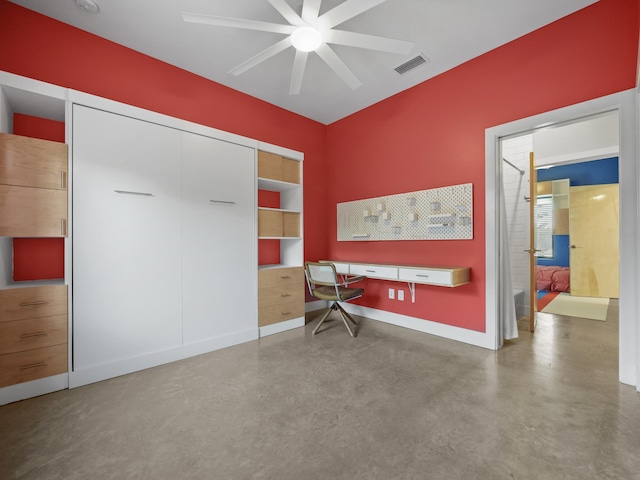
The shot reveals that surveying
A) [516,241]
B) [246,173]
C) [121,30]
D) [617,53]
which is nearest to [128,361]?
[246,173]

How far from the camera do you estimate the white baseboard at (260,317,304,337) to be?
120 inches

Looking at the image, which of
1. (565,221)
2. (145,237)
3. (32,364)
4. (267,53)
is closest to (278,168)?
(267,53)

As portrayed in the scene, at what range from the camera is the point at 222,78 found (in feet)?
10.2

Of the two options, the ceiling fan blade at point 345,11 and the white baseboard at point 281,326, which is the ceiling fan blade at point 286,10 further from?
the white baseboard at point 281,326

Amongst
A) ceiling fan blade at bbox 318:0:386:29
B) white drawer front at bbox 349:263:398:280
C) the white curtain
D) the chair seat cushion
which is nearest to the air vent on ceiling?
ceiling fan blade at bbox 318:0:386:29

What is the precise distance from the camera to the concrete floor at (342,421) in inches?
49.9

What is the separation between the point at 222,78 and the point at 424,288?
348 centimetres

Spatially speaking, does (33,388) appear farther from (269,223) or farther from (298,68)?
(298,68)

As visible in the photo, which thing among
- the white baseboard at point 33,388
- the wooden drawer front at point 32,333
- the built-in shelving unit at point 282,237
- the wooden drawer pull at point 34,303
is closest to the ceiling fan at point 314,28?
the built-in shelving unit at point 282,237

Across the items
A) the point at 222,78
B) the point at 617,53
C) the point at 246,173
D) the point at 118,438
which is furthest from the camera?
the point at 222,78

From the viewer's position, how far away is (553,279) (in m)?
5.31

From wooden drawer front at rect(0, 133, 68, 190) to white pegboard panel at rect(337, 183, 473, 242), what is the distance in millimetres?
3131

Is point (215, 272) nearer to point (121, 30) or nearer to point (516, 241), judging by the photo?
point (121, 30)

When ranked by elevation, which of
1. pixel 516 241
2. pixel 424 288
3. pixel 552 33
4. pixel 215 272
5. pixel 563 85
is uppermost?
pixel 552 33
